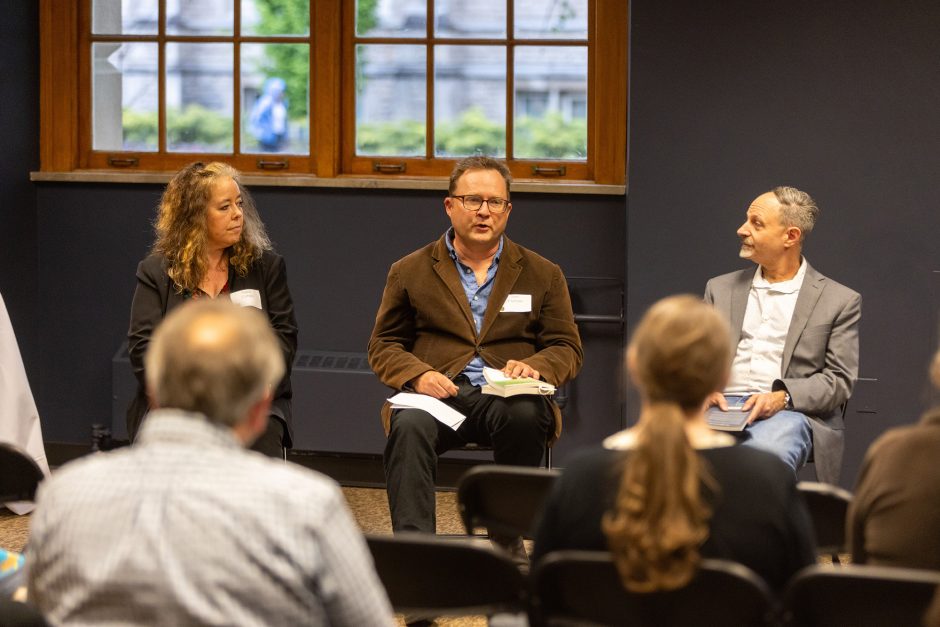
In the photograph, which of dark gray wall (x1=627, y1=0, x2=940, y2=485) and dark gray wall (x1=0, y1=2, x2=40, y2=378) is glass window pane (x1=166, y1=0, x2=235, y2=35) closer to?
dark gray wall (x1=0, y1=2, x2=40, y2=378)

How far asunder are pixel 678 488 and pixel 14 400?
10.4ft

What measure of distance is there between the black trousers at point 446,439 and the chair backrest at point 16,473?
4.10ft

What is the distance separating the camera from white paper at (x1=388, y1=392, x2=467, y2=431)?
12.3 ft

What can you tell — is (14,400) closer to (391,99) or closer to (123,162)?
(123,162)

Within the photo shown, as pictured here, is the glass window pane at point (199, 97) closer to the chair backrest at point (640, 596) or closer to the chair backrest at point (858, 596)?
the chair backrest at point (640, 596)

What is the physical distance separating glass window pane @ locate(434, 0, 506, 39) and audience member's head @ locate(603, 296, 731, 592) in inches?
139

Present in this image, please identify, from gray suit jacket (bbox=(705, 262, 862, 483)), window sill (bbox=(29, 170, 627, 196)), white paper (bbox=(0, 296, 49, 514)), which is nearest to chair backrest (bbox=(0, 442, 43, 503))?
white paper (bbox=(0, 296, 49, 514))

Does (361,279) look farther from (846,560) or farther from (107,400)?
(846,560)

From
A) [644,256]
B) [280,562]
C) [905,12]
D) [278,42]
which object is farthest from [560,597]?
[278,42]

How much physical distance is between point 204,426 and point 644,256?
340 cm

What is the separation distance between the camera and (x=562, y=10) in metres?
5.14

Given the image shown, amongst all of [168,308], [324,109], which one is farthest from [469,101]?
[168,308]

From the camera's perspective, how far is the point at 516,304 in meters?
3.98

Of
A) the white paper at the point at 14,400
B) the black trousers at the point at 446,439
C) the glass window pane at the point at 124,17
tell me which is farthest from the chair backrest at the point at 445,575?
the glass window pane at the point at 124,17
